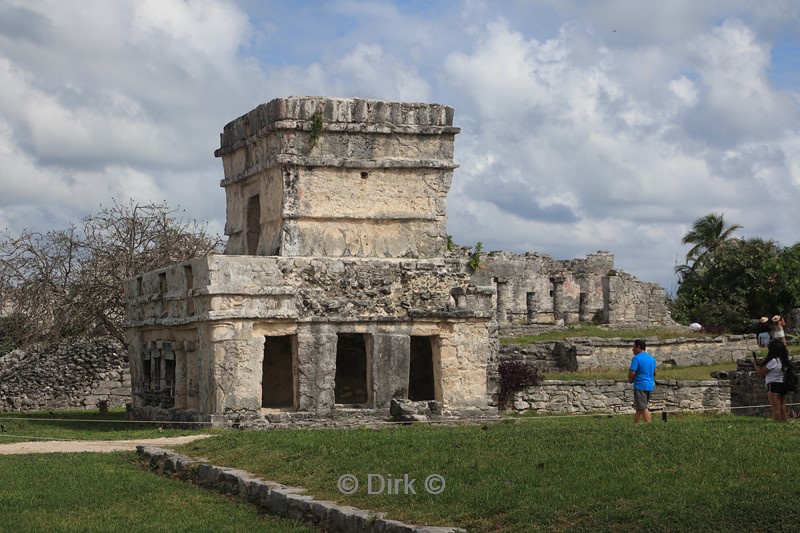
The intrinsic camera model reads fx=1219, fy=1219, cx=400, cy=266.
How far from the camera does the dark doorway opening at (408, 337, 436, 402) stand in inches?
879

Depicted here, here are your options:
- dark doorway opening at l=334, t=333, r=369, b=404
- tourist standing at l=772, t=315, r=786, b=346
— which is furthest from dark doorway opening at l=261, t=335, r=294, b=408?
tourist standing at l=772, t=315, r=786, b=346

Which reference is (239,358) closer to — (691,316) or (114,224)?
(114,224)

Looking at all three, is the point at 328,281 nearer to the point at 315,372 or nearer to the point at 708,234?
the point at 315,372

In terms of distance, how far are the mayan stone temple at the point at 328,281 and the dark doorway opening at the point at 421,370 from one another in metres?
1.64

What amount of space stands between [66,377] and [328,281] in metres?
11.3

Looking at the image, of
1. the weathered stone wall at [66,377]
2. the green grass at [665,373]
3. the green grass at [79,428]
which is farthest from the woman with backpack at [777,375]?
the weathered stone wall at [66,377]

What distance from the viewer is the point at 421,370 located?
22.5 m

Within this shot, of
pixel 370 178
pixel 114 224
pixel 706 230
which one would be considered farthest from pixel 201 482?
pixel 706 230

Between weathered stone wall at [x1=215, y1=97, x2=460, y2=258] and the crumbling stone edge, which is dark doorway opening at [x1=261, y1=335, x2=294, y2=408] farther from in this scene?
the crumbling stone edge

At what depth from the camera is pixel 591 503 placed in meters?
8.91

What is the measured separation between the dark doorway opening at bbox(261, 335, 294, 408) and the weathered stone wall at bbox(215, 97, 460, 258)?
2221 millimetres

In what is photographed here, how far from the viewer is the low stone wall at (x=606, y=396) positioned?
23.9 metres

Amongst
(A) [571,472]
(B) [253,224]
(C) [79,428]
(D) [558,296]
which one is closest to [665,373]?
(B) [253,224]

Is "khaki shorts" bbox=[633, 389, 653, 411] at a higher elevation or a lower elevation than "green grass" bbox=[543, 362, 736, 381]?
lower
